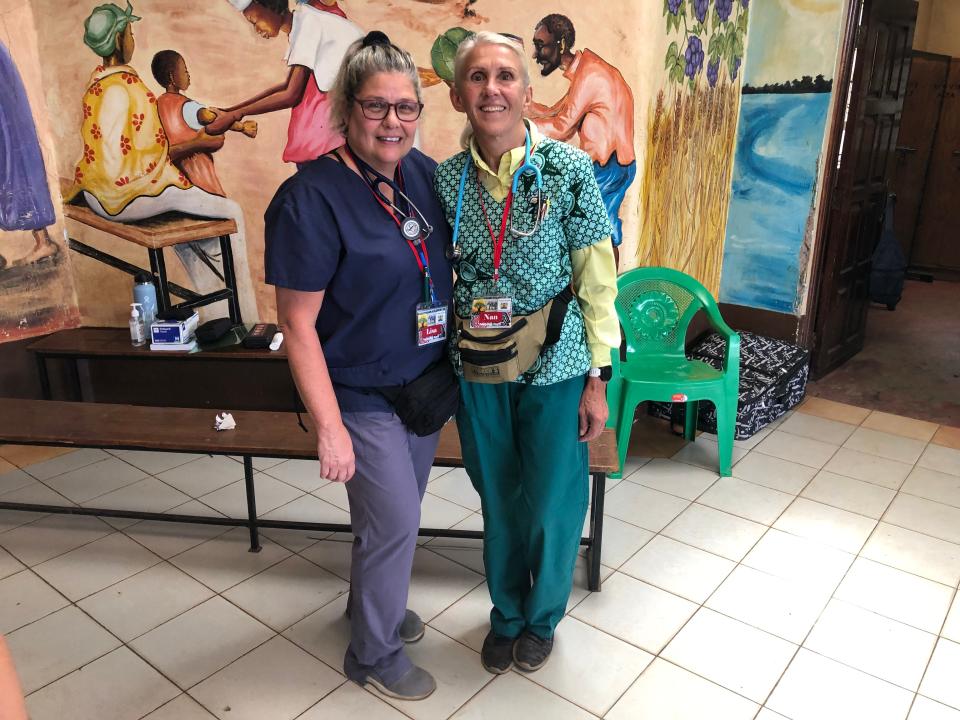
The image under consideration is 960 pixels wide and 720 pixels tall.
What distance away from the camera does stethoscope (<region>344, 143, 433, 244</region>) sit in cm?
161

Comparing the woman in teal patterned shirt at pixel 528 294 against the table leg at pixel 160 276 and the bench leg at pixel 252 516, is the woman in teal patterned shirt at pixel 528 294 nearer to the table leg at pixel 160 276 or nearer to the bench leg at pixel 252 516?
the bench leg at pixel 252 516

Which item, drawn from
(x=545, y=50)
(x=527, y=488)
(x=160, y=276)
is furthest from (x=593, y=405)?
(x=160, y=276)

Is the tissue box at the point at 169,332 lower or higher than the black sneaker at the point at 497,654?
higher

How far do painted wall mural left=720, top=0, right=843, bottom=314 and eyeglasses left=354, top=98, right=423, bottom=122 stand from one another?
301 cm

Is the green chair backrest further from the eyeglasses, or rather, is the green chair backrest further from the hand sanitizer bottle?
the hand sanitizer bottle

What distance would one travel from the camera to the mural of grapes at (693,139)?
3.21 meters

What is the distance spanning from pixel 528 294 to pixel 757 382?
229 cm

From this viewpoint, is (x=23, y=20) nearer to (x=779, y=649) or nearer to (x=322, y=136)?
(x=322, y=136)

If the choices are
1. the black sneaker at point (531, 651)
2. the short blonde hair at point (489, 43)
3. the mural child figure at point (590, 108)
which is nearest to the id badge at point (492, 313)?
the short blonde hair at point (489, 43)

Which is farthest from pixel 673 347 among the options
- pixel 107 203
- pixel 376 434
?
pixel 107 203

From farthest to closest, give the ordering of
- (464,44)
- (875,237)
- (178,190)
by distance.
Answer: (875,237)
(178,190)
(464,44)

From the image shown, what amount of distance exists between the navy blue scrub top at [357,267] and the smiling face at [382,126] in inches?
2.7

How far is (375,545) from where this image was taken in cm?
177

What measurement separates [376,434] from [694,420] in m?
2.17
